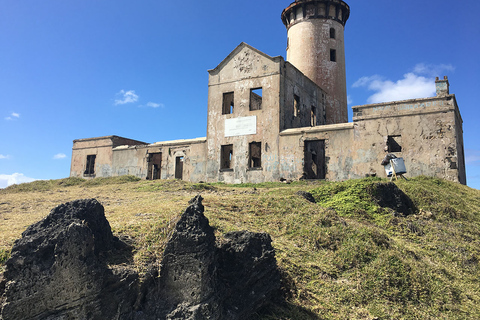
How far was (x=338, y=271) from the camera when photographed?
657 centimetres

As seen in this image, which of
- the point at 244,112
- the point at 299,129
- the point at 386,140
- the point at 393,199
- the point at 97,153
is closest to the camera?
the point at 393,199

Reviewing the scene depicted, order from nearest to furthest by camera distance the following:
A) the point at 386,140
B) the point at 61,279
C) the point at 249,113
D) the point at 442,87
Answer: the point at 61,279, the point at 386,140, the point at 442,87, the point at 249,113

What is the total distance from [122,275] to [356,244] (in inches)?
192

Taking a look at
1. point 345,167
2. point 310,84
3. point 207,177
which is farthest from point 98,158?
point 345,167

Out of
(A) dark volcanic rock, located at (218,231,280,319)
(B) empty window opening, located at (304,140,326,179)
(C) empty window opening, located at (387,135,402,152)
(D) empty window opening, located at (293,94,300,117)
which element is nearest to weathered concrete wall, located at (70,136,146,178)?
(D) empty window opening, located at (293,94,300,117)

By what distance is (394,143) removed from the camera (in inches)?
640

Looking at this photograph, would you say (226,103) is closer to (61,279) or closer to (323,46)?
(323,46)

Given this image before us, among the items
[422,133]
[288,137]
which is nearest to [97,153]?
[288,137]

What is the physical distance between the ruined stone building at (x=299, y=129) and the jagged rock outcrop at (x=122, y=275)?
1213 cm

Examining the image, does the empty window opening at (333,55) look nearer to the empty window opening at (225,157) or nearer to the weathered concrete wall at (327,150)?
the weathered concrete wall at (327,150)

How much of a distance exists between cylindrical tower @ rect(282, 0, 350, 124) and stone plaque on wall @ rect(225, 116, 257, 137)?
6.76 metres

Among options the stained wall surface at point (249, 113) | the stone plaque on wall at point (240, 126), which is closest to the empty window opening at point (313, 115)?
the stained wall surface at point (249, 113)

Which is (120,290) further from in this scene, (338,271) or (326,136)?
(326,136)

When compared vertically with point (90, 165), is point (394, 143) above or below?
above
